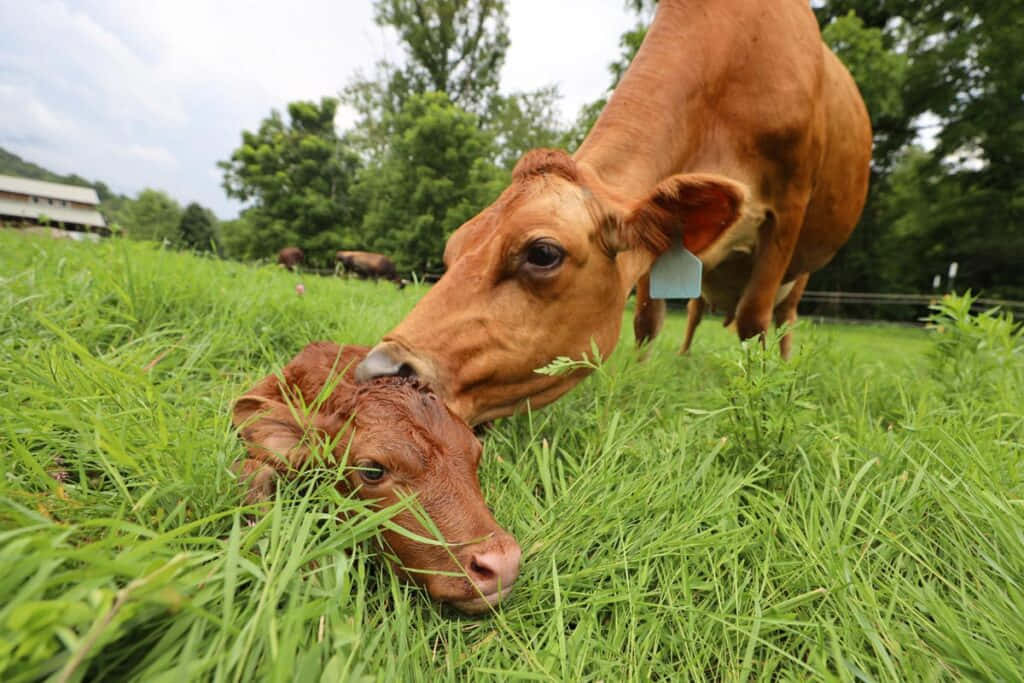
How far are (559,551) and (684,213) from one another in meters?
1.57

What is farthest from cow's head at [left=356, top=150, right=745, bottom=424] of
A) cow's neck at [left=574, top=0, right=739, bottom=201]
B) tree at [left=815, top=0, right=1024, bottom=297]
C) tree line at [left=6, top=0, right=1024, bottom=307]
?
tree at [left=815, top=0, right=1024, bottom=297]

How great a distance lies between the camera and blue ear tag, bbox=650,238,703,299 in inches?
85.4

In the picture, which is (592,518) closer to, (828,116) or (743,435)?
(743,435)

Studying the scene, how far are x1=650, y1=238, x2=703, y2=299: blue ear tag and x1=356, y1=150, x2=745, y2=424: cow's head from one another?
145 mm

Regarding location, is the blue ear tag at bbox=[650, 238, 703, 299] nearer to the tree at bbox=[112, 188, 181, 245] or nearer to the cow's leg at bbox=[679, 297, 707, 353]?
the cow's leg at bbox=[679, 297, 707, 353]

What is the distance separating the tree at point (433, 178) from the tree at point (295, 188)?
19.6ft

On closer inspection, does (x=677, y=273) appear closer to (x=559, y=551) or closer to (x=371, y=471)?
(x=559, y=551)

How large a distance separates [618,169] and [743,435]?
4.47 feet

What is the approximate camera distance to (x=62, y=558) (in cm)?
59

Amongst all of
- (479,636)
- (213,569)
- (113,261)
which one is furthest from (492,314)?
(113,261)

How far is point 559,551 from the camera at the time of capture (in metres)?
1.21

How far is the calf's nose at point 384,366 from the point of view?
4.91 feet

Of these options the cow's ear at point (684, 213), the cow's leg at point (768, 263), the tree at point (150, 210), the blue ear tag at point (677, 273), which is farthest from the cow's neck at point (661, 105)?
the tree at point (150, 210)

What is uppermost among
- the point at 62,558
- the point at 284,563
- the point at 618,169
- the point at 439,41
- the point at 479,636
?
the point at 439,41
